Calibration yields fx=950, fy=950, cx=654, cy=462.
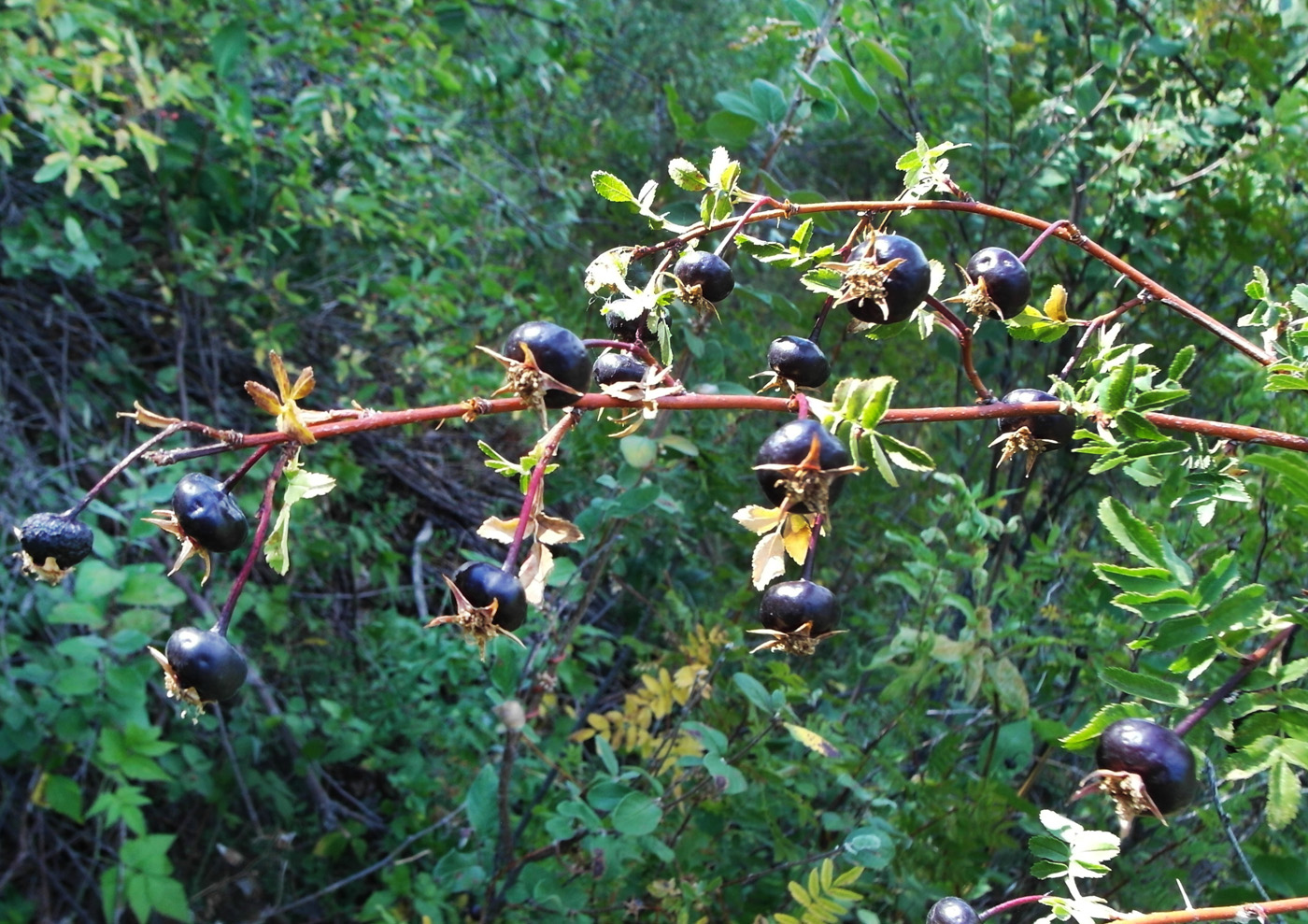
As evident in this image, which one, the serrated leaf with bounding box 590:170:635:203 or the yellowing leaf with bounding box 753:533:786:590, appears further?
the serrated leaf with bounding box 590:170:635:203

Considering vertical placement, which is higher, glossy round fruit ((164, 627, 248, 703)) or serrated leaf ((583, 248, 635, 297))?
serrated leaf ((583, 248, 635, 297))

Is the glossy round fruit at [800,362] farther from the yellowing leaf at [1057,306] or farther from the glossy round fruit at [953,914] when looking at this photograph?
the glossy round fruit at [953,914]

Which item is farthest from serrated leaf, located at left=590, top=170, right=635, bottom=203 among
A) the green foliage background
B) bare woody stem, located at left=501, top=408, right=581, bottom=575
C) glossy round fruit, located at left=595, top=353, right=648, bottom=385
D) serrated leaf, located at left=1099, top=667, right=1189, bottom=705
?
serrated leaf, located at left=1099, top=667, right=1189, bottom=705

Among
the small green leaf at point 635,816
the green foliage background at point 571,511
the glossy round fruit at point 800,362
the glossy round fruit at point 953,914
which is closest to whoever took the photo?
the glossy round fruit at point 953,914

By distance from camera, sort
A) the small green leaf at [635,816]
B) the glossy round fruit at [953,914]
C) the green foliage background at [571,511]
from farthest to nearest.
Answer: the green foliage background at [571,511]
the small green leaf at [635,816]
the glossy round fruit at [953,914]

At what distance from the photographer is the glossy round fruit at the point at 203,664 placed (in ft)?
2.63

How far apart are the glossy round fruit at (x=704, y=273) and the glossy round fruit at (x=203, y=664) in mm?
553

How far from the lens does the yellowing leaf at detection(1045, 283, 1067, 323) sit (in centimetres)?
96

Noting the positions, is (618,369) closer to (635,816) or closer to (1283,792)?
(1283,792)

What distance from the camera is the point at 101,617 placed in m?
2.18

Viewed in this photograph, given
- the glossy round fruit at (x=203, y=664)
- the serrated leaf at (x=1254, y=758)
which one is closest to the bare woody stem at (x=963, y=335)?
the serrated leaf at (x=1254, y=758)

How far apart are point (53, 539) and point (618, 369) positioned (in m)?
0.54

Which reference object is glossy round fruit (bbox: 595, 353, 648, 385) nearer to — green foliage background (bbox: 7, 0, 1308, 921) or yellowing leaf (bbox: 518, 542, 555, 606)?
yellowing leaf (bbox: 518, 542, 555, 606)

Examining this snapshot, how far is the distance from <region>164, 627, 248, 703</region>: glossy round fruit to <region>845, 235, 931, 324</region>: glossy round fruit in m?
0.63
